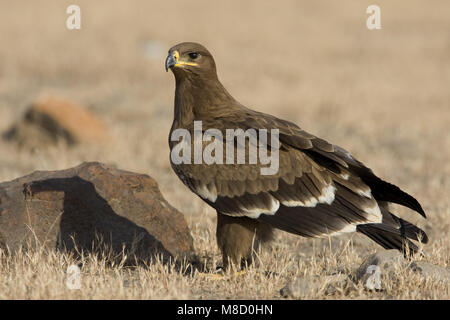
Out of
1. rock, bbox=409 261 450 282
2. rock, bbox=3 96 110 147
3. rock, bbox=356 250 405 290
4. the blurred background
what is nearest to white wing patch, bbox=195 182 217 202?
rock, bbox=356 250 405 290

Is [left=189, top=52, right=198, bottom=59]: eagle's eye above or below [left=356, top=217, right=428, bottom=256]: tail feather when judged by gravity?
above

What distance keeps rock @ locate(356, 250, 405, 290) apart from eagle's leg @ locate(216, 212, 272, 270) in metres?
0.81

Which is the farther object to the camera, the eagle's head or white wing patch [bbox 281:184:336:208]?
the eagle's head

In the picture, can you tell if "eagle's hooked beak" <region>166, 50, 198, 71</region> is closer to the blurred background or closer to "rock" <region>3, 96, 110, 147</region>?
the blurred background

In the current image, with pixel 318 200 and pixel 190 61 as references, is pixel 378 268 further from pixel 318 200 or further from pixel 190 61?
pixel 190 61

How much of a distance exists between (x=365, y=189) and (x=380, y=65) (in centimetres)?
1401

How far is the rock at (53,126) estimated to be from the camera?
1184 centimetres

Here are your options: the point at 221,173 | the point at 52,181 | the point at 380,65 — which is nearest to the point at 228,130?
the point at 221,173

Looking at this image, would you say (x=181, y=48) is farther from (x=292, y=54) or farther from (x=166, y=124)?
(x=292, y=54)

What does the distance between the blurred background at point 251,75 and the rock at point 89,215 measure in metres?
0.99

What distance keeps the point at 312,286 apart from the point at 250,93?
1124 centimetres

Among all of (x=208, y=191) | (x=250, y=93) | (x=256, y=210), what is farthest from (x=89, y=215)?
(x=250, y=93)

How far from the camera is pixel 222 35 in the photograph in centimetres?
2073

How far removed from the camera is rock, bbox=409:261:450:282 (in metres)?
5.19
